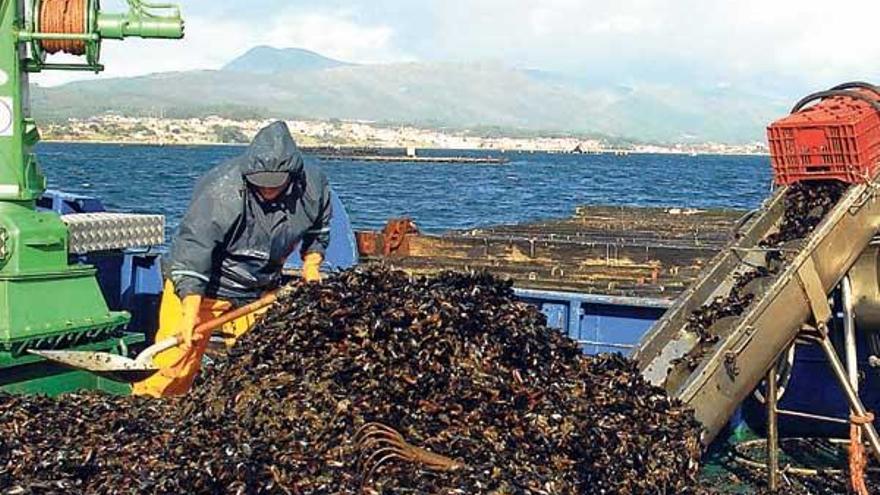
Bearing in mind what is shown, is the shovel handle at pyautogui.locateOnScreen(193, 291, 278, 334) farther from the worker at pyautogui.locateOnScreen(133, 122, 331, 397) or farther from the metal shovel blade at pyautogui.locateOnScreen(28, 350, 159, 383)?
the metal shovel blade at pyautogui.locateOnScreen(28, 350, 159, 383)

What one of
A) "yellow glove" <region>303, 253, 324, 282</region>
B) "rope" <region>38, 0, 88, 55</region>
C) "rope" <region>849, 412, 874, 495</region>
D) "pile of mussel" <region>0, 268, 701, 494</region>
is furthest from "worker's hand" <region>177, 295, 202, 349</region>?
"rope" <region>849, 412, 874, 495</region>

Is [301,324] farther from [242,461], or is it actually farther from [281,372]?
[242,461]

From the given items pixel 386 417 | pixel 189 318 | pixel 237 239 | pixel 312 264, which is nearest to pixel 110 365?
pixel 189 318

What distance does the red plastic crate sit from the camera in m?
7.58

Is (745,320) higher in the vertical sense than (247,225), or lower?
lower

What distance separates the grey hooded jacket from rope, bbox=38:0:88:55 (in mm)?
1772

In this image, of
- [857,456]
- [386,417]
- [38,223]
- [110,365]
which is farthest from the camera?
[38,223]

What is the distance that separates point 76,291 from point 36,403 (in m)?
2.09

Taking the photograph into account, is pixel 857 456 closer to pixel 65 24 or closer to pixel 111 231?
pixel 111 231

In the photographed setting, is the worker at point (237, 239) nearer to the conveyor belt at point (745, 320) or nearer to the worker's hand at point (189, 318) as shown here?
the worker's hand at point (189, 318)

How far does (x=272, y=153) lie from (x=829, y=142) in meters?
4.02

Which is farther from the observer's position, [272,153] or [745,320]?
[272,153]

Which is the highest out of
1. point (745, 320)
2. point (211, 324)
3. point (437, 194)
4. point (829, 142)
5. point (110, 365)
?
point (829, 142)

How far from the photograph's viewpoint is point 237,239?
771 centimetres
